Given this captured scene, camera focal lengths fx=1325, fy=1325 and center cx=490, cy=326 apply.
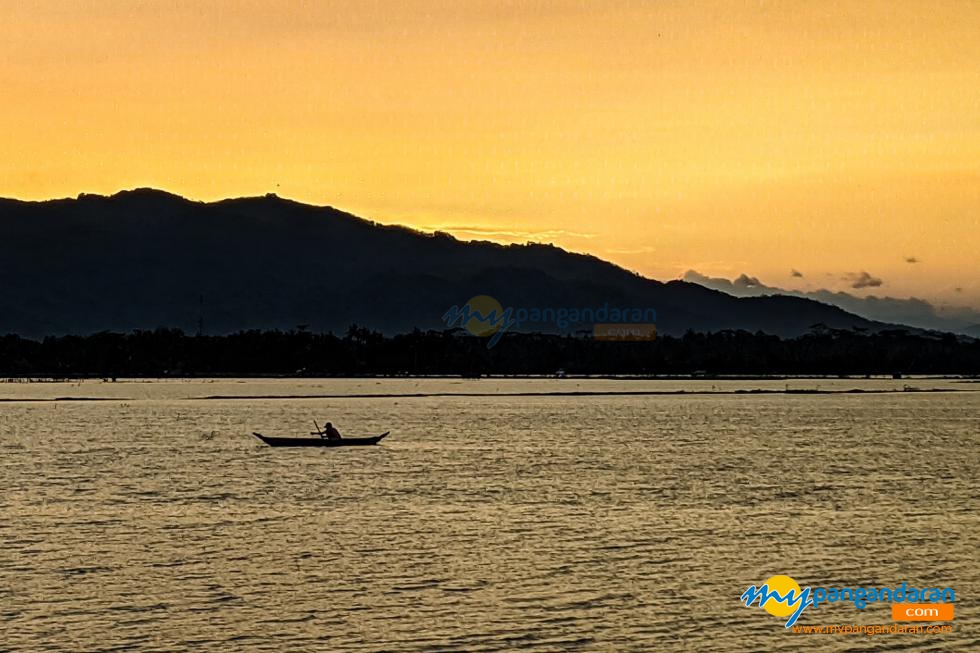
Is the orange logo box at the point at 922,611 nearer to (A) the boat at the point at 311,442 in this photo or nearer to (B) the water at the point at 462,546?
(B) the water at the point at 462,546

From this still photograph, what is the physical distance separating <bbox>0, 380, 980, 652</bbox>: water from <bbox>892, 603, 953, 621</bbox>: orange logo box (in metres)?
0.52

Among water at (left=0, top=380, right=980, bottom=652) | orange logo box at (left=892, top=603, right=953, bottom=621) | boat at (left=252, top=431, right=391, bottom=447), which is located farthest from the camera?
boat at (left=252, top=431, right=391, bottom=447)

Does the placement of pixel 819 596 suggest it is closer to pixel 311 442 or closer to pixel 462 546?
pixel 462 546

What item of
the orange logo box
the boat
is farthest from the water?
the boat

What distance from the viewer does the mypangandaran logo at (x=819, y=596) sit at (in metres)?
45.9

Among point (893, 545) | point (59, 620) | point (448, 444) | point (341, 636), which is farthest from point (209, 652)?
point (448, 444)

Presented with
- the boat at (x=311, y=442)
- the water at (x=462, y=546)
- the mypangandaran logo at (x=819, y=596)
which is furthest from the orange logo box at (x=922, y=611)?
the boat at (x=311, y=442)

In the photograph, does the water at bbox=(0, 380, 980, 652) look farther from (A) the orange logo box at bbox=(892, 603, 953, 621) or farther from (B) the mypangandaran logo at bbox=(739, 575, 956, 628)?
(B) the mypangandaran logo at bbox=(739, 575, 956, 628)

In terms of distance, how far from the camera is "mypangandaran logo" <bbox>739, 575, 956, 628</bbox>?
4591 cm

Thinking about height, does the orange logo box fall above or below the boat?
below

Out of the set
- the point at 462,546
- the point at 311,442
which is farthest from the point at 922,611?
the point at 311,442

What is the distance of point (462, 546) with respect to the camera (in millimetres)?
58688

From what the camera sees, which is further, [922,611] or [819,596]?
[819,596]

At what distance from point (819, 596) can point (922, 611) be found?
3911 millimetres
